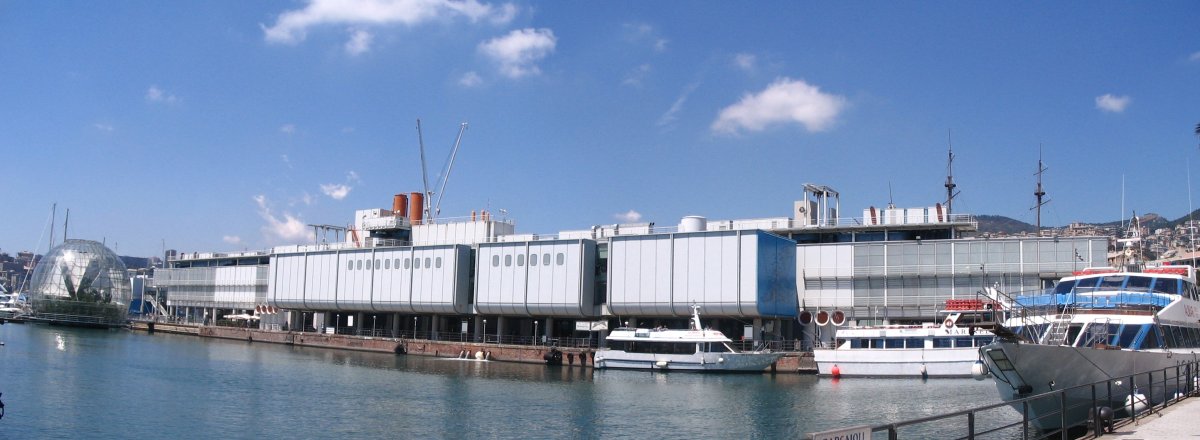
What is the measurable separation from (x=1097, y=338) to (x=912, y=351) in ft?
99.6

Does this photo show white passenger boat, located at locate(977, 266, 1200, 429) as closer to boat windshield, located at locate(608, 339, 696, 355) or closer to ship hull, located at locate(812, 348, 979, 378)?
ship hull, located at locate(812, 348, 979, 378)

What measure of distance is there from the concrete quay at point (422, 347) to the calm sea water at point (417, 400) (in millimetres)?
2905

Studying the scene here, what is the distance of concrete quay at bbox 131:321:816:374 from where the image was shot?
78.1 m

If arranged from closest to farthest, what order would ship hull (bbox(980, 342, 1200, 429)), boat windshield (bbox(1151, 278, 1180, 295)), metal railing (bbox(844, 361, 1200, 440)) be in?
metal railing (bbox(844, 361, 1200, 440))
ship hull (bbox(980, 342, 1200, 429))
boat windshield (bbox(1151, 278, 1180, 295))

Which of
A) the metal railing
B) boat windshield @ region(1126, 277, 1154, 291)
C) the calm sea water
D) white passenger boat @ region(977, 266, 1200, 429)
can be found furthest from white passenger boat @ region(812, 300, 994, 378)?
the metal railing

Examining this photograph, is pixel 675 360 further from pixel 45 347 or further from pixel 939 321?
pixel 45 347

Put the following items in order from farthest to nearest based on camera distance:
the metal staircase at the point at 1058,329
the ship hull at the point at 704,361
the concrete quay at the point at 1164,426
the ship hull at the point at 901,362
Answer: the ship hull at the point at 704,361 → the ship hull at the point at 901,362 → the metal staircase at the point at 1058,329 → the concrete quay at the point at 1164,426

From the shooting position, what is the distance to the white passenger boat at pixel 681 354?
249 ft

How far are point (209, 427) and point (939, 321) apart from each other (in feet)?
233

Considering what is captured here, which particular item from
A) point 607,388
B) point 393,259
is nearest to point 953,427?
point 607,388

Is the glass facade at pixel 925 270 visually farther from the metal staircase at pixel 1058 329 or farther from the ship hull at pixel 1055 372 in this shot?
the ship hull at pixel 1055 372

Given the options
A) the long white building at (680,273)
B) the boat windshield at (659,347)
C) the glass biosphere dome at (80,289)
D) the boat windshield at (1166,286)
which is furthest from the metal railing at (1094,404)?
the glass biosphere dome at (80,289)

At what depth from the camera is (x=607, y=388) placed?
62156 millimetres

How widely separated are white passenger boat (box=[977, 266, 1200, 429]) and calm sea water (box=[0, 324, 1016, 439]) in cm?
681
